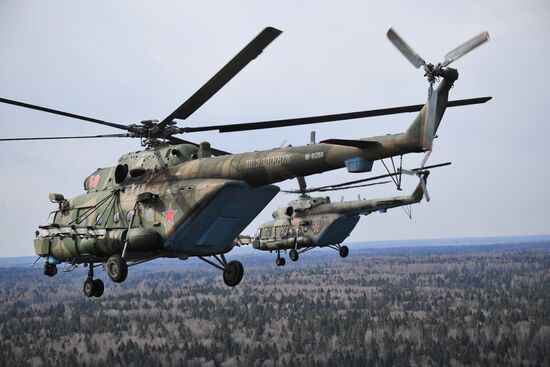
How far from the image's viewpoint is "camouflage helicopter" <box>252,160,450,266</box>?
Answer: 5250 centimetres

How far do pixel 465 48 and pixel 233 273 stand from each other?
11.9m

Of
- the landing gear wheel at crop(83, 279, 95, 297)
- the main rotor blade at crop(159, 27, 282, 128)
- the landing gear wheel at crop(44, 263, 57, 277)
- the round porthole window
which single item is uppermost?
the main rotor blade at crop(159, 27, 282, 128)

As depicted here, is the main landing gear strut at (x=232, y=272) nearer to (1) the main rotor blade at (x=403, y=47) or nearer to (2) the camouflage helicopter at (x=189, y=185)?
(2) the camouflage helicopter at (x=189, y=185)

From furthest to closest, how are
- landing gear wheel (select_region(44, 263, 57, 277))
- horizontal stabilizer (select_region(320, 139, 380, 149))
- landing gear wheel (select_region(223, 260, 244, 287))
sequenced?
1. landing gear wheel (select_region(44, 263, 57, 277))
2. landing gear wheel (select_region(223, 260, 244, 287))
3. horizontal stabilizer (select_region(320, 139, 380, 149))

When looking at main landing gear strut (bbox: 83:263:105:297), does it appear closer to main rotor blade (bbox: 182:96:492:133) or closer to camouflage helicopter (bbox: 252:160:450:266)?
main rotor blade (bbox: 182:96:492:133)

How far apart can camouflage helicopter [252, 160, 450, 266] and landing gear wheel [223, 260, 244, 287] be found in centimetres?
2851

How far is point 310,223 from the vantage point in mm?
53594

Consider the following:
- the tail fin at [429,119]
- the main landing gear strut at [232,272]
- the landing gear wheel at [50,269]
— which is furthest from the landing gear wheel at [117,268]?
the tail fin at [429,119]

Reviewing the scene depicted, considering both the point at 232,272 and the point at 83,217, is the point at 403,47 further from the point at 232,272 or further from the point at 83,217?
the point at 83,217

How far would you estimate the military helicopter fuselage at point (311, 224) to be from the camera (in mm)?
52594

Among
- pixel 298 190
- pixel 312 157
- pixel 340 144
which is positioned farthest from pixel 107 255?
pixel 298 190

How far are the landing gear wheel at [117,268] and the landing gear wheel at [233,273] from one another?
4.17m

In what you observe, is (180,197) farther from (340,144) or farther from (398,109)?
(398,109)

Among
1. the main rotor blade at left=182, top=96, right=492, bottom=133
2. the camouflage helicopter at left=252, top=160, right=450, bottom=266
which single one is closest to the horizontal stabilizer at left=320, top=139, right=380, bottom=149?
the main rotor blade at left=182, top=96, right=492, bottom=133
